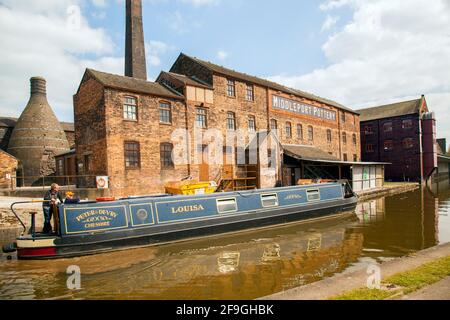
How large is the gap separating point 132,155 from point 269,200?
9.05 meters

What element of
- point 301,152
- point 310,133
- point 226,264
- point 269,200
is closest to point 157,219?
point 226,264

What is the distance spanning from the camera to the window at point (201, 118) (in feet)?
64.0

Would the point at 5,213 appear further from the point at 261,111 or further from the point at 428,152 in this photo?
the point at 428,152

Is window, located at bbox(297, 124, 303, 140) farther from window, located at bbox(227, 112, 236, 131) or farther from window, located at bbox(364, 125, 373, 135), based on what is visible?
window, located at bbox(364, 125, 373, 135)

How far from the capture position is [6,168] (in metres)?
20.7

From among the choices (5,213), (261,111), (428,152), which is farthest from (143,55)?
(428,152)

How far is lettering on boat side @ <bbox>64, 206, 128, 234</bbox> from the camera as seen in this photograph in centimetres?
785

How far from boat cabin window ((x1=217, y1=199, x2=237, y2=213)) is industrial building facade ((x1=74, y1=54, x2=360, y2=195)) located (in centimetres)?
744

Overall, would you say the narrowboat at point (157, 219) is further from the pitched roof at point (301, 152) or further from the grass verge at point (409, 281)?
the pitched roof at point (301, 152)

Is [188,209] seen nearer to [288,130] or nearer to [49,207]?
[49,207]

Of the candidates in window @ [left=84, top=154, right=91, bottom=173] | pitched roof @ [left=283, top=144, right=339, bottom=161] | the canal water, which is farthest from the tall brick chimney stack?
the canal water

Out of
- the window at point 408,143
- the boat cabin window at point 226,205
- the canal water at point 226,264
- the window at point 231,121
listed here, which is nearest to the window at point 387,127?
the window at point 408,143

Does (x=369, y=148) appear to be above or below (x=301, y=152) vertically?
above
